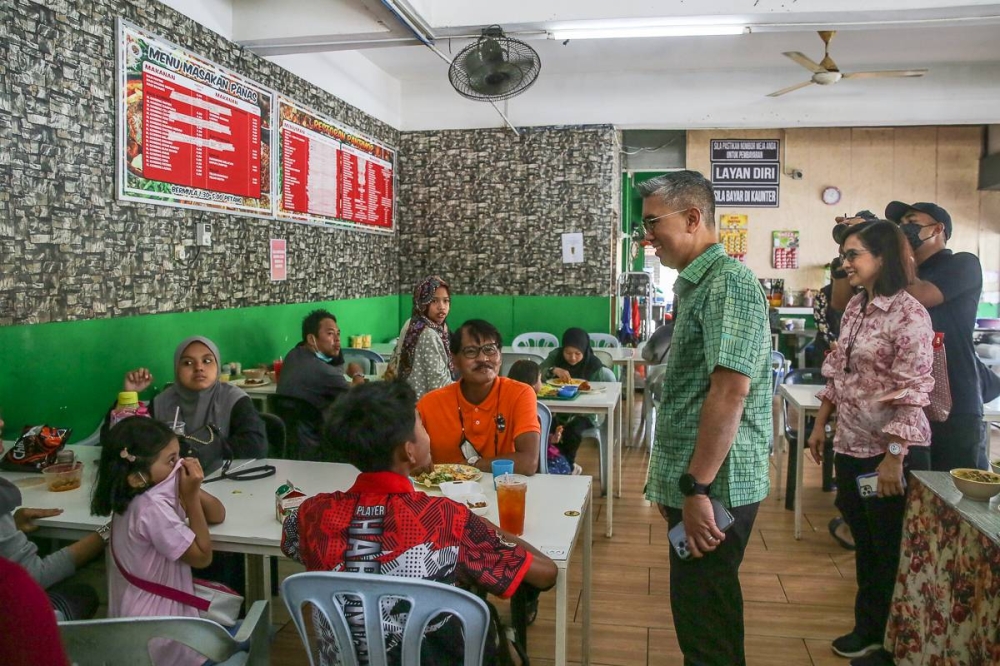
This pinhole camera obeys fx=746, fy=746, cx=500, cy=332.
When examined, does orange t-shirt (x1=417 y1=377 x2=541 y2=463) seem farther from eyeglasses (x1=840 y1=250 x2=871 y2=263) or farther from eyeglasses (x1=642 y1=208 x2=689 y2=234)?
eyeglasses (x1=840 y1=250 x2=871 y2=263)

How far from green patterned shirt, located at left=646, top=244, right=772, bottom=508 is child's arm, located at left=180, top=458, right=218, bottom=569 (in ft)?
3.87

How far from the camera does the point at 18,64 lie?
124 inches

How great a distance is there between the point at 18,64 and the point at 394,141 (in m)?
4.49

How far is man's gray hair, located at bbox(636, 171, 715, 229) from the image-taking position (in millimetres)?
1910

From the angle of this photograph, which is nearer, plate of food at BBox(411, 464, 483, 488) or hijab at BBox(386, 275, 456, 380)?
plate of food at BBox(411, 464, 483, 488)

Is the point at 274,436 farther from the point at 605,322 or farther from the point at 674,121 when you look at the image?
the point at 674,121

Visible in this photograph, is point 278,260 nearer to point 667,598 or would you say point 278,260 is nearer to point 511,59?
point 511,59

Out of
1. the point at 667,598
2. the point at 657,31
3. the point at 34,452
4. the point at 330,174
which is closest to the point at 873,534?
the point at 667,598

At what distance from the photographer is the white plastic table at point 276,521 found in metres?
1.95

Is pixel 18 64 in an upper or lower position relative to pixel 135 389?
upper

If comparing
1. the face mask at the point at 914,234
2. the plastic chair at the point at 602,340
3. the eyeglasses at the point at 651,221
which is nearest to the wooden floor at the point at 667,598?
the face mask at the point at 914,234

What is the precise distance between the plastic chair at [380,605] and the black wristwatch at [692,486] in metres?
0.61

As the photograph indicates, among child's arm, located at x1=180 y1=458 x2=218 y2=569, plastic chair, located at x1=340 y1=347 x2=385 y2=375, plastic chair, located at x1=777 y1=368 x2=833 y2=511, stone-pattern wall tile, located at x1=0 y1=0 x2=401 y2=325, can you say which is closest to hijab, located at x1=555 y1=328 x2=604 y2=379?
plastic chair, located at x1=777 y1=368 x2=833 y2=511

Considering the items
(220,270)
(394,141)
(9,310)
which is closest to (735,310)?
(9,310)
